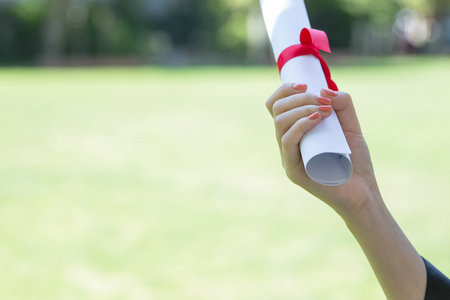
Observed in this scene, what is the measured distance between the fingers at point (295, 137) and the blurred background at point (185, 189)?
11.6ft

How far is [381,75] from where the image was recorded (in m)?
25.1

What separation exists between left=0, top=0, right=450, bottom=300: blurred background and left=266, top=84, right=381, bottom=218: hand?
10.9 feet

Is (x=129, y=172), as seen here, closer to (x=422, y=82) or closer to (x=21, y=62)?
(x=422, y=82)

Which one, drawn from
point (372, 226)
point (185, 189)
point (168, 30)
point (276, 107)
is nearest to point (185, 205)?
point (185, 189)

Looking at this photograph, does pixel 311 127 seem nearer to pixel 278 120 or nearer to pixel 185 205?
pixel 278 120

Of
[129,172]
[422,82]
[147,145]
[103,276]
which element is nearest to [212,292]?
[103,276]

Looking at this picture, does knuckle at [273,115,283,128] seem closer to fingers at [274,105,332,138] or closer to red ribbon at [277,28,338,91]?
fingers at [274,105,332,138]

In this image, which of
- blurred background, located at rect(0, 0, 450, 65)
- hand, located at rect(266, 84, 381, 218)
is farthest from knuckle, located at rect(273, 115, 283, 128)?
blurred background, located at rect(0, 0, 450, 65)

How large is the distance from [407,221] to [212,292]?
2.63 metres

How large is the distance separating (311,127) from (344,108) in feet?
0.79

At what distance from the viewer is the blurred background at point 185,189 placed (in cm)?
518

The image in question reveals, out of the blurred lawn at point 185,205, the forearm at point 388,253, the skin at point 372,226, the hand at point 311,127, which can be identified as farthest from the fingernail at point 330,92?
the blurred lawn at point 185,205

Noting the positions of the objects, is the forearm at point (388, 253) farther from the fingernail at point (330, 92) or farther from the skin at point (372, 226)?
the fingernail at point (330, 92)

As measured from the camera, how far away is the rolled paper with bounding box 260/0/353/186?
1296 mm
